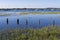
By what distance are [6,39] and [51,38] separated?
5.04m

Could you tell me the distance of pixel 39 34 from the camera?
2050cm

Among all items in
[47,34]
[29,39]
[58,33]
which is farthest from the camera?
[58,33]

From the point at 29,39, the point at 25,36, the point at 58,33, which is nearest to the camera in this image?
the point at 29,39

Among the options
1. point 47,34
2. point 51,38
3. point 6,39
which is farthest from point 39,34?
point 6,39

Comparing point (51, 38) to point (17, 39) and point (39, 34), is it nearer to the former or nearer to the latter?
point (39, 34)

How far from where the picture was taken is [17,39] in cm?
1848

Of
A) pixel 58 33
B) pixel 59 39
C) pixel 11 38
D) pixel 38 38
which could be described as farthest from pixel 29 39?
pixel 58 33

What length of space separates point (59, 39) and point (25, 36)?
13.0 feet

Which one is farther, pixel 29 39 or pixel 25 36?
pixel 25 36

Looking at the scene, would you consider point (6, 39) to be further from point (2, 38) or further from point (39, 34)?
point (39, 34)

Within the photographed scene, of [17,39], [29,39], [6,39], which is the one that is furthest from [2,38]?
[29,39]

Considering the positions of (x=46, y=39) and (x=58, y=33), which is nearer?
(x=46, y=39)

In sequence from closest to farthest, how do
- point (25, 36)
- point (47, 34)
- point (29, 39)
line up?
point (29, 39), point (25, 36), point (47, 34)

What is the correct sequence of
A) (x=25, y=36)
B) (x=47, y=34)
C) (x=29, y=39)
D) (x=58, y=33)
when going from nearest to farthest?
(x=29, y=39) → (x=25, y=36) → (x=47, y=34) → (x=58, y=33)
